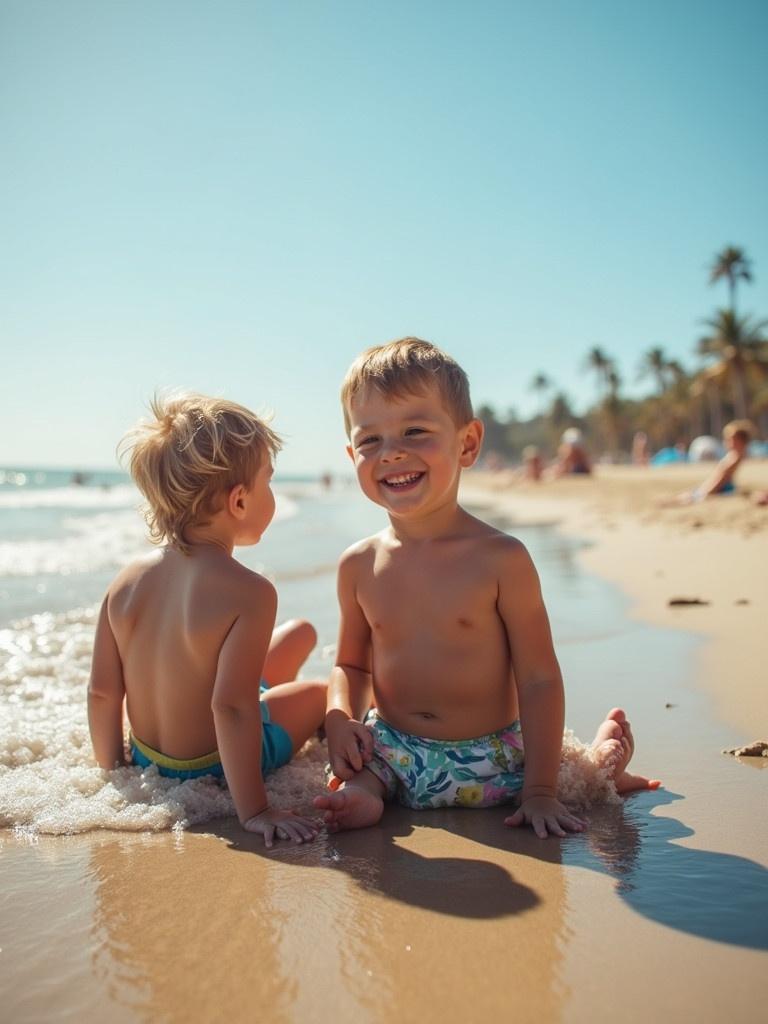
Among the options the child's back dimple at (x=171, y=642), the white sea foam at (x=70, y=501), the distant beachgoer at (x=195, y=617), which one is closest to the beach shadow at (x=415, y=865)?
the distant beachgoer at (x=195, y=617)

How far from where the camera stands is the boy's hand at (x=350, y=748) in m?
2.45

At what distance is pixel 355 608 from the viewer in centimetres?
272

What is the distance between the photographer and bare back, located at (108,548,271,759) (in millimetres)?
2402

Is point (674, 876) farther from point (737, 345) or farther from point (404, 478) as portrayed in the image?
point (737, 345)

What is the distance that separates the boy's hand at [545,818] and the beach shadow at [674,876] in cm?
4

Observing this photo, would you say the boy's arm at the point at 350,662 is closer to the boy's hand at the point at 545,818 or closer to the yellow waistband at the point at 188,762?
→ the yellow waistband at the point at 188,762

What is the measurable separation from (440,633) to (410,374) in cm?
80

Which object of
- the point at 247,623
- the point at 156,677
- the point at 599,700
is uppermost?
the point at 247,623

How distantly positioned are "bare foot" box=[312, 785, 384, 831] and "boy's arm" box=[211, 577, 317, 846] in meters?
0.07

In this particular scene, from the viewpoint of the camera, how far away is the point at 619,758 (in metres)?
2.43

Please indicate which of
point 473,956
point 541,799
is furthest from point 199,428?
point 473,956

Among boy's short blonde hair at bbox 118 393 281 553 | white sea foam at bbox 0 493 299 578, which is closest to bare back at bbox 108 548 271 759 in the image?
boy's short blonde hair at bbox 118 393 281 553

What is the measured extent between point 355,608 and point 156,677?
676 mm

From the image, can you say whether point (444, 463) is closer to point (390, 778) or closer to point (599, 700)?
point (390, 778)
